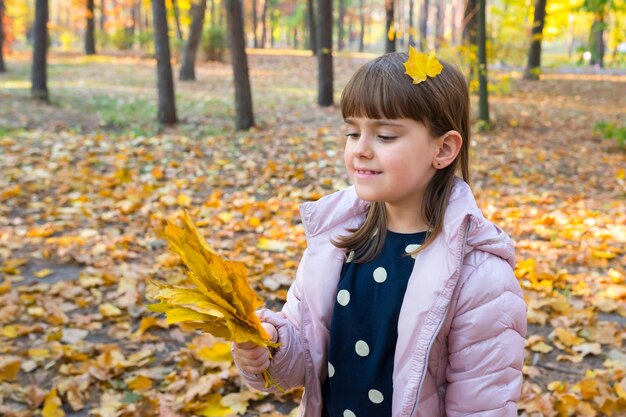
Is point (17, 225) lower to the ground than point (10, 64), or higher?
lower

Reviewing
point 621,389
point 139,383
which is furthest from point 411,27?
point 139,383

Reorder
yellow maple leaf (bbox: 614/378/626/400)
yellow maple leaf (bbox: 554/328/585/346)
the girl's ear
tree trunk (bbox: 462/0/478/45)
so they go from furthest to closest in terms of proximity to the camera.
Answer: tree trunk (bbox: 462/0/478/45)
yellow maple leaf (bbox: 554/328/585/346)
yellow maple leaf (bbox: 614/378/626/400)
the girl's ear

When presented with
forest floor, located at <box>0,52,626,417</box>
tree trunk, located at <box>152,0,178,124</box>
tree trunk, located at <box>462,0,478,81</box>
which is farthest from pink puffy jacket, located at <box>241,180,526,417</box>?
tree trunk, located at <box>152,0,178,124</box>

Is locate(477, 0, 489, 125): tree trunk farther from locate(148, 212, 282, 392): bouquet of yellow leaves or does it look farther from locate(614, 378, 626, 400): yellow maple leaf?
locate(148, 212, 282, 392): bouquet of yellow leaves

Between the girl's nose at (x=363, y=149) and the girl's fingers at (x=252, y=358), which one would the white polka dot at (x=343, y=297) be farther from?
the girl's nose at (x=363, y=149)

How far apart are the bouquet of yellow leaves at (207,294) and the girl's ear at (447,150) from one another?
59 cm

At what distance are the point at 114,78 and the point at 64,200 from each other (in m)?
13.0

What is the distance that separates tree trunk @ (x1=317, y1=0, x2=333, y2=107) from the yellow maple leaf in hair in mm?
9868

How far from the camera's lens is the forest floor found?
3039 mm

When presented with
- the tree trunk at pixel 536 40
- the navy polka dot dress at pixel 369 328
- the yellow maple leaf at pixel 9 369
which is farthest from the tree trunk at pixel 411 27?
the tree trunk at pixel 536 40

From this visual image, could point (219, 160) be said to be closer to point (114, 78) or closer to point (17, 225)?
point (17, 225)

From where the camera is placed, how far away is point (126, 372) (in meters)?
3.19

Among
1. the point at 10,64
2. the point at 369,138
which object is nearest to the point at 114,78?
the point at 10,64

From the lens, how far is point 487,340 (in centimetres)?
151
